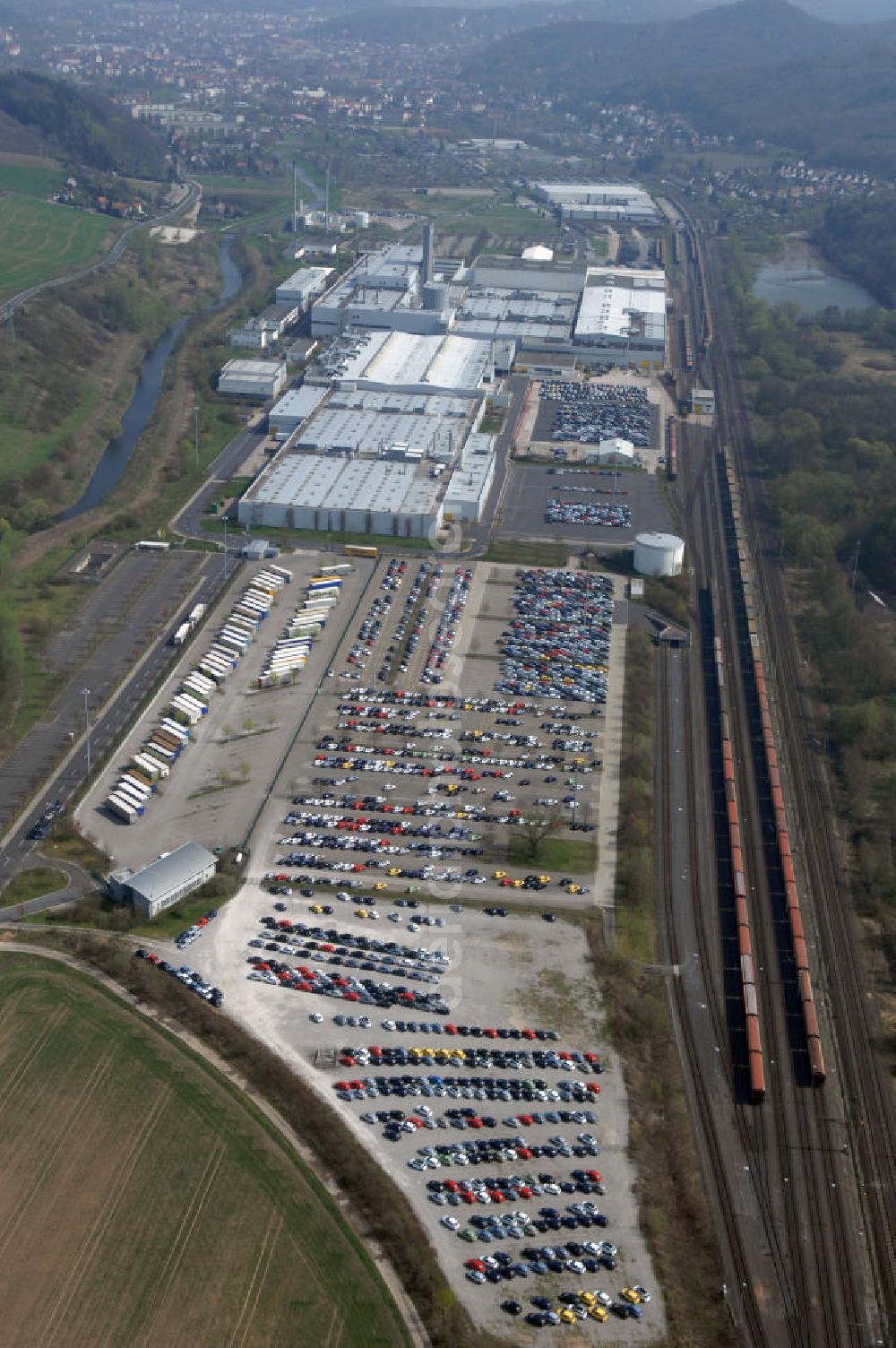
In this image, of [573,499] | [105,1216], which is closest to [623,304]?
[573,499]

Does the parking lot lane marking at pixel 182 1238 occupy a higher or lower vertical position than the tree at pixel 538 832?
lower

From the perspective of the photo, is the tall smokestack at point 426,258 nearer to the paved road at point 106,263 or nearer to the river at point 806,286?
the paved road at point 106,263

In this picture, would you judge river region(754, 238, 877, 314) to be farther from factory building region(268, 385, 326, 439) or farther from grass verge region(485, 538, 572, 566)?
grass verge region(485, 538, 572, 566)

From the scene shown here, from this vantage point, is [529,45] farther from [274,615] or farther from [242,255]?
[274,615]

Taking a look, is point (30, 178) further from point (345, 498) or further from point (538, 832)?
point (538, 832)

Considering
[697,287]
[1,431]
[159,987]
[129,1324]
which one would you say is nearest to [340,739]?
[159,987]

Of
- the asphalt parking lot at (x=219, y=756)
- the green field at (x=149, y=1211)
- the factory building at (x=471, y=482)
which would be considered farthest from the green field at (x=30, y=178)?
the green field at (x=149, y=1211)
